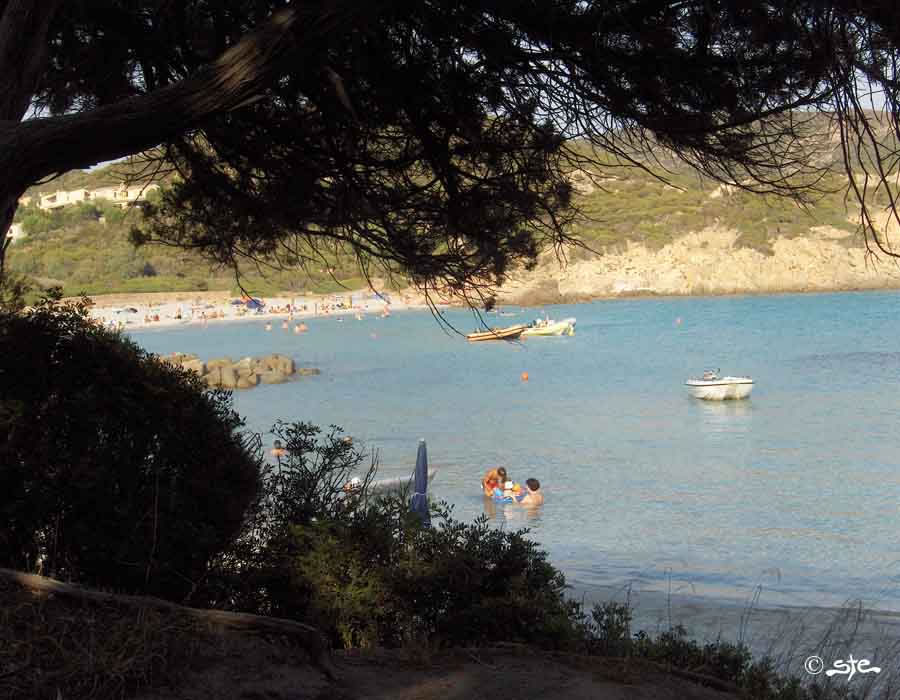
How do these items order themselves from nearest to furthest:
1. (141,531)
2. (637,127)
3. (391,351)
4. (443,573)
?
(141,531) < (443,573) < (637,127) < (391,351)

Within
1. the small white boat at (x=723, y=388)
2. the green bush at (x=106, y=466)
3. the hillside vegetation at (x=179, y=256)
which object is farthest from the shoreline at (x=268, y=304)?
the green bush at (x=106, y=466)

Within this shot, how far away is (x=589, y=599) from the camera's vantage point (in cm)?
991

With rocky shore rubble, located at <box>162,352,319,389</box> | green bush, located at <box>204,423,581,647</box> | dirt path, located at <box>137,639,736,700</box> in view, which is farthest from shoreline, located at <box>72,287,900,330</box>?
dirt path, located at <box>137,639,736,700</box>

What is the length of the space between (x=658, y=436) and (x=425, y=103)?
22683 millimetres

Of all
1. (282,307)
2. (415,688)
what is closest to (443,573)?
(415,688)

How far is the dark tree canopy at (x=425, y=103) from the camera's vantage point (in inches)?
138

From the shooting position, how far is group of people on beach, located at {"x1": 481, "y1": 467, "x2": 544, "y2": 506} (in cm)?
1731

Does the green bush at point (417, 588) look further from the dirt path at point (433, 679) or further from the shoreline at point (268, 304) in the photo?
the shoreline at point (268, 304)

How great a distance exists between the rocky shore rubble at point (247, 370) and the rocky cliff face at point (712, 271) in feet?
109

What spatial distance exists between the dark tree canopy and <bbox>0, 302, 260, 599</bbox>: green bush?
0.70 meters

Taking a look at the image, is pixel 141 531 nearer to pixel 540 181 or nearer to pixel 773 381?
pixel 540 181

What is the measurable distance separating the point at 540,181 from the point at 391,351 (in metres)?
51.0

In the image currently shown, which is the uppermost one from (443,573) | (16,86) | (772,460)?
(16,86)

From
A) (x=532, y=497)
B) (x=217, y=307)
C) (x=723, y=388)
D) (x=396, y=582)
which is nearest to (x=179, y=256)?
(x=217, y=307)
